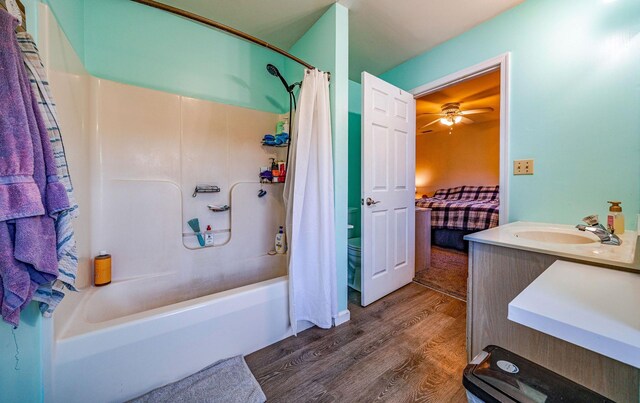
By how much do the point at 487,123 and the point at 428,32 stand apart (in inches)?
156

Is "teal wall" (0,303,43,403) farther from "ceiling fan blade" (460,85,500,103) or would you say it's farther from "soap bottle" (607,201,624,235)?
"ceiling fan blade" (460,85,500,103)

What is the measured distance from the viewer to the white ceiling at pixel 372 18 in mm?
1716

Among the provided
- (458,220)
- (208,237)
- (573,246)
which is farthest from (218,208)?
(458,220)

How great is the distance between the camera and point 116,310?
1.44 metres

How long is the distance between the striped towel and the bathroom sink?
6.66 ft

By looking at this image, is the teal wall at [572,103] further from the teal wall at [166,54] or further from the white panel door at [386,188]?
the teal wall at [166,54]

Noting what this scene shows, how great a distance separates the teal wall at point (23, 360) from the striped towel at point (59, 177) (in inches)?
2.8

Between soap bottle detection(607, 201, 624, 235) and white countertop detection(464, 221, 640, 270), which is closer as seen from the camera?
white countertop detection(464, 221, 640, 270)

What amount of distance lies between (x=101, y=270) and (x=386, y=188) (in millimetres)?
2158

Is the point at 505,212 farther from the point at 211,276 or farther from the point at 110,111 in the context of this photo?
the point at 110,111

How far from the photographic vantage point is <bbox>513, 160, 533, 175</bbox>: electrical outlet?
1.67m

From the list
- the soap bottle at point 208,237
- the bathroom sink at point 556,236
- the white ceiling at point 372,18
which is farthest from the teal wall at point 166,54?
the bathroom sink at point 556,236

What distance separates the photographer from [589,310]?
0.52m

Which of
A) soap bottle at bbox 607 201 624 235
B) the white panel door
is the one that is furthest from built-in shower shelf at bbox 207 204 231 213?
soap bottle at bbox 607 201 624 235
